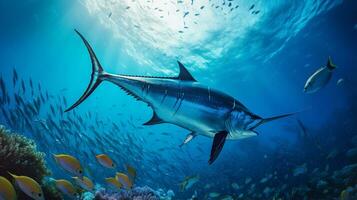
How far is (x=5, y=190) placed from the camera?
2.57m

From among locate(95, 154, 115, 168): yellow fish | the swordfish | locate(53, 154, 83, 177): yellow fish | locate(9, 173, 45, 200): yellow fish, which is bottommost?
locate(9, 173, 45, 200): yellow fish

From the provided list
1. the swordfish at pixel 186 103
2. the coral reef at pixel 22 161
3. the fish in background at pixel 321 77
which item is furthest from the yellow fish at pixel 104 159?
the fish in background at pixel 321 77

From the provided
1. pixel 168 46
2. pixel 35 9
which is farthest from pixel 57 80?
pixel 168 46

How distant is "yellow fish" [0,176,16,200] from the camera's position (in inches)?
101

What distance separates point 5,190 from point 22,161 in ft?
7.41

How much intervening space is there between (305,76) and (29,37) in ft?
122

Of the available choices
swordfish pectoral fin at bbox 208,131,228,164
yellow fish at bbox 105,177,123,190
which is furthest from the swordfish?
yellow fish at bbox 105,177,123,190

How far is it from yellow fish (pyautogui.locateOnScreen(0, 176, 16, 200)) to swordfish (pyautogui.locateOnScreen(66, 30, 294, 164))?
1189 mm

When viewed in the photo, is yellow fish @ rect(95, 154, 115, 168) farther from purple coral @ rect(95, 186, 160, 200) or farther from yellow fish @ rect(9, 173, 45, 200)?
yellow fish @ rect(9, 173, 45, 200)

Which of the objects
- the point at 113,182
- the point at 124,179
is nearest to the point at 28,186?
the point at 124,179

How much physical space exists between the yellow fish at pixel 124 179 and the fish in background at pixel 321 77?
210 inches

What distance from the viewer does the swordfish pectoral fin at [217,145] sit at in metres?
2.39

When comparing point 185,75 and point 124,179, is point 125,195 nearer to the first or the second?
point 124,179

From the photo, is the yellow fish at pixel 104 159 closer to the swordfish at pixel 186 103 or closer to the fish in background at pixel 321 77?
the swordfish at pixel 186 103
